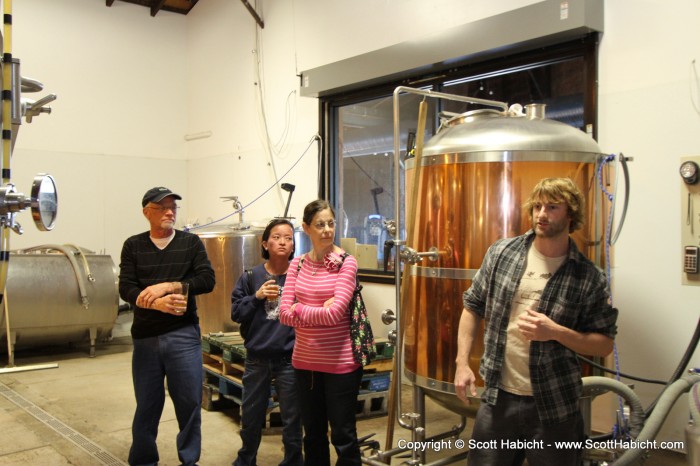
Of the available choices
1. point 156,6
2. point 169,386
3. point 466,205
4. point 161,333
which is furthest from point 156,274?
Answer: point 156,6

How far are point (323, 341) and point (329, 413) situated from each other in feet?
1.09

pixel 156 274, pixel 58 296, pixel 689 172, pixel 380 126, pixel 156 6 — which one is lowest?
pixel 58 296

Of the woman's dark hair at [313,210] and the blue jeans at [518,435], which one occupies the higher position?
the woman's dark hair at [313,210]

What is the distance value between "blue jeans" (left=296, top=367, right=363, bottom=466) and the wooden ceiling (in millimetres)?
7098

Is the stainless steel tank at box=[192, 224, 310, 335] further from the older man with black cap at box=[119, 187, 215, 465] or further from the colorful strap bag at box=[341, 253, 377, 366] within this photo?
the colorful strap bag at box=[341, 253, 377, 366]

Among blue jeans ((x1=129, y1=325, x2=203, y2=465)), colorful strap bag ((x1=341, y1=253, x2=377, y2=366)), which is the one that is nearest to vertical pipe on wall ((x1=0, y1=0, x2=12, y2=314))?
blue jeans ((x1=129, y1=325, x2=203, y2=465))

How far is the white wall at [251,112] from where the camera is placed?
12.2 feet

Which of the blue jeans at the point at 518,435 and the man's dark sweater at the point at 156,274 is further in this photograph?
the man's dark sweater at the point at 156,274

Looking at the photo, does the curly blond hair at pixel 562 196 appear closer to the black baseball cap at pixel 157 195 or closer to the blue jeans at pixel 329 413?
the blue jeans at pixel 329 413

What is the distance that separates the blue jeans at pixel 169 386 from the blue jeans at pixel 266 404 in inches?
10.0

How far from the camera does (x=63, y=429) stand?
4.27 metres

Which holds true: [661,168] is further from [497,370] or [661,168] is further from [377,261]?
[377,261]

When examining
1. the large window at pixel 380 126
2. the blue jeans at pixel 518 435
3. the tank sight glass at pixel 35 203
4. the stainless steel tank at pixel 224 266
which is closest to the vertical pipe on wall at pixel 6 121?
the tank sight glass at pixel 35 203

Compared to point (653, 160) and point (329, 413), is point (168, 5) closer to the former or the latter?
point (653, 160)
